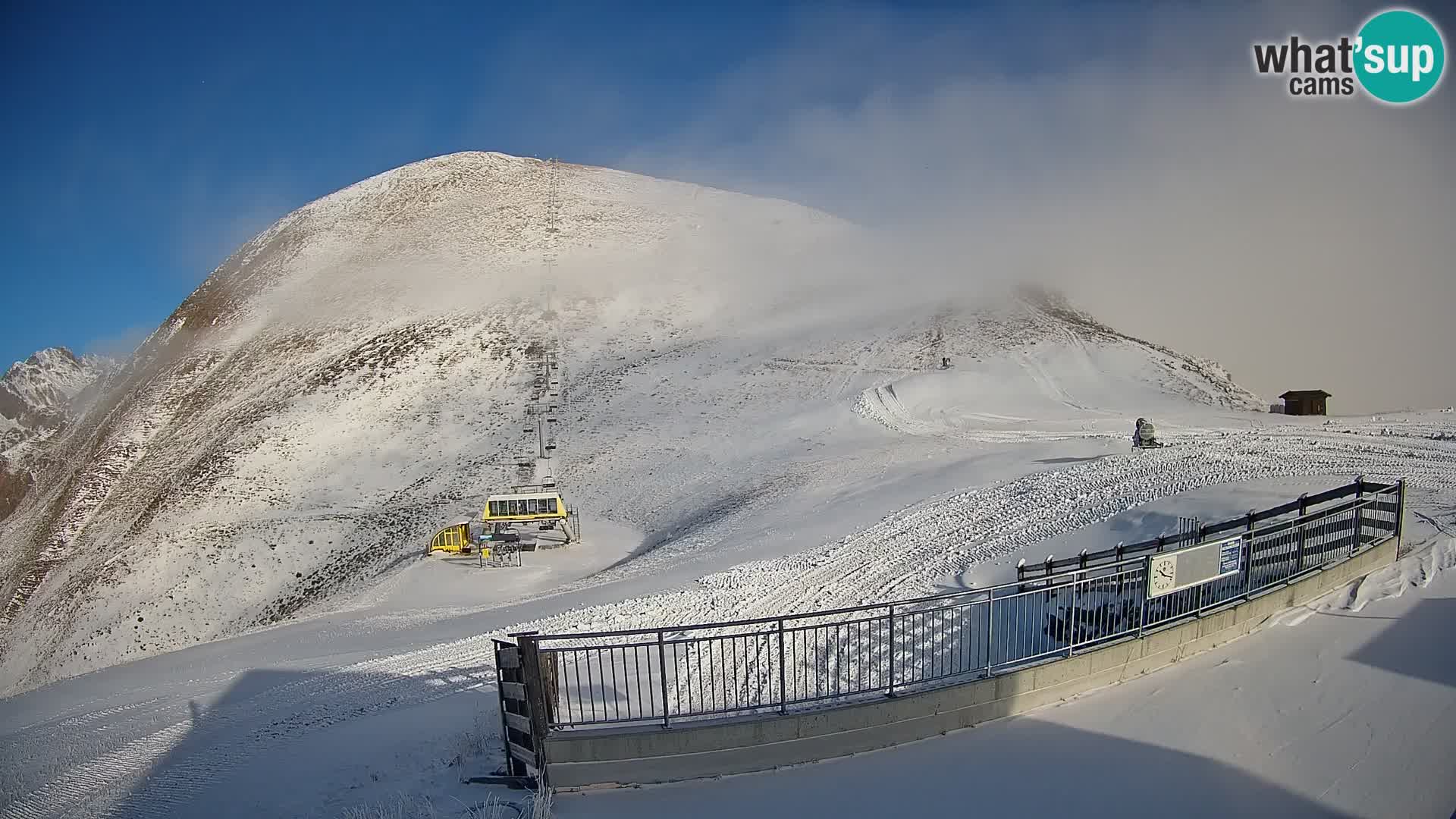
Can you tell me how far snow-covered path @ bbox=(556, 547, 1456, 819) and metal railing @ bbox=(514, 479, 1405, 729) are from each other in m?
0.70

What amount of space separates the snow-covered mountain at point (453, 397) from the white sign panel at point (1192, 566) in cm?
1989

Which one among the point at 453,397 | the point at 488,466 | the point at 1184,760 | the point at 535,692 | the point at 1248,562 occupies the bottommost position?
the point at 488,466

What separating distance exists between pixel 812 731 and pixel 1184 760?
3616mm

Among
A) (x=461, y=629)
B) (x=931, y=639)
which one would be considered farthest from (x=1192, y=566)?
(x=461, y=629)

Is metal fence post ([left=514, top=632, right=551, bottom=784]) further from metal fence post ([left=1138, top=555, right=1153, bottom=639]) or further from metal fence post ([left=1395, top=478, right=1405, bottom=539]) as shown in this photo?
metal fence post ([left=1395, top=478, right=1405, bottom=539])

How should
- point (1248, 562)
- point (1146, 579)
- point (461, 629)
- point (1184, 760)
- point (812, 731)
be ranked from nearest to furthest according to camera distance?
point (1184, 760) → point (812, 731) → point (1146, 579) → point (1248, 562) → point (461, 629)

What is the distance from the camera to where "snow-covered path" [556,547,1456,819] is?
704 centimetres

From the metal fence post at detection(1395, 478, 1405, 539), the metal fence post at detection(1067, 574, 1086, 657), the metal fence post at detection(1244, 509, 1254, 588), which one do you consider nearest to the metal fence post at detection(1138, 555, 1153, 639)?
the metal fence post at detection(1067, 574, 1086, 657)

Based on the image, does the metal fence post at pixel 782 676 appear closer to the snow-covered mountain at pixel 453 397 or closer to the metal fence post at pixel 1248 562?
the metal fence post at pixel 1248 562

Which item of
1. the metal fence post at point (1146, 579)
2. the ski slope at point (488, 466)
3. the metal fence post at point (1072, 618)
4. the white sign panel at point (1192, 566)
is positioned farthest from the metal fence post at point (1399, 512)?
the metal fence post at point (1072, 618)

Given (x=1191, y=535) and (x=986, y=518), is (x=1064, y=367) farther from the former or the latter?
(x=1191, y=535)

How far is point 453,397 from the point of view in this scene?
176ft

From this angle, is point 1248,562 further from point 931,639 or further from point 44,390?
point 44,390

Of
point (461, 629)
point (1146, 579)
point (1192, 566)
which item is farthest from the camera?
point (461, 629)
